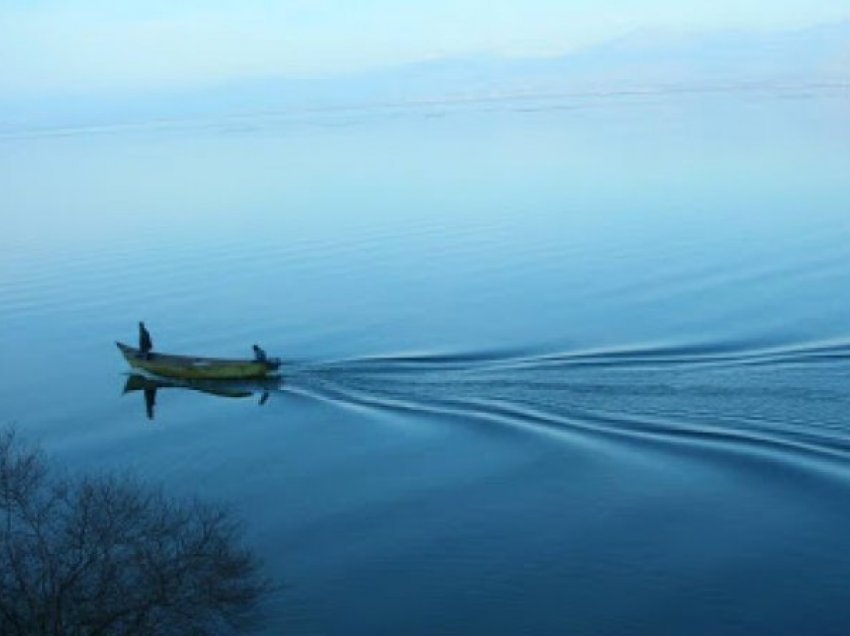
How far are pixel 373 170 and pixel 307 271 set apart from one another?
224 ft

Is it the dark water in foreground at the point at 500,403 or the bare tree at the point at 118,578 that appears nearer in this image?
the bare tree at the point at 118,578

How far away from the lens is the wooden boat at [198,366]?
48.6m

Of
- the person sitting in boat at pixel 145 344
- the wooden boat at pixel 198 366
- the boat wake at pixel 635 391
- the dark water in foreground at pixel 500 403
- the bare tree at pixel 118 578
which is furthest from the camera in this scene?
the person sitting in boat at pixel 145 344

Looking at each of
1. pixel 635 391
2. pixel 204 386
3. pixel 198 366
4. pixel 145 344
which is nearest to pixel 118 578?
pixel 635 391

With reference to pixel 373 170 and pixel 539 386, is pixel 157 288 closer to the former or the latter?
pixel 539 386

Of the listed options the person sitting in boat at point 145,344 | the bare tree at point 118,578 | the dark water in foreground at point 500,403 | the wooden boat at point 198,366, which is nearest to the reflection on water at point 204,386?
the wooden boat at point 198,366

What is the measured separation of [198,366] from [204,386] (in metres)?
1.25

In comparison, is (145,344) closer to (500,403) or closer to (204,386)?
(204,386)

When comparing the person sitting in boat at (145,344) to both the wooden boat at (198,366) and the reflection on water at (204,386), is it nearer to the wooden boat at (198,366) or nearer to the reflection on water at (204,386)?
the wooden boat at (198,366)

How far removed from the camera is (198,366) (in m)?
50.2

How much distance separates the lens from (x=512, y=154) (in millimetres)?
152250

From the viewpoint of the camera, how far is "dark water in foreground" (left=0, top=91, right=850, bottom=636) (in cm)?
3173

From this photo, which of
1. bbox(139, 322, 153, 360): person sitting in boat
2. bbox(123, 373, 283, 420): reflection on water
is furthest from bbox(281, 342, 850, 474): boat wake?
bbox(139, 322, 153, 360): person sitting in boat

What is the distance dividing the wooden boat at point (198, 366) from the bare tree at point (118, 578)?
17875 mm
